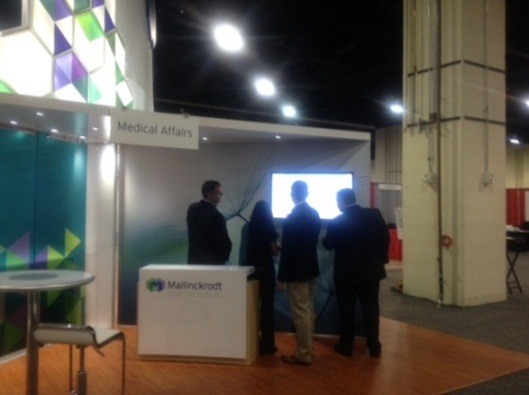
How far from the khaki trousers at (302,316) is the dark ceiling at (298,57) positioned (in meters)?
4.19

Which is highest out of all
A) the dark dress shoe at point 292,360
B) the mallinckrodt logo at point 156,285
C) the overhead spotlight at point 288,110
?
the overhead spotlight at point 288,110

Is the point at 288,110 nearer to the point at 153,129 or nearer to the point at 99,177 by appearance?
the point at 99,177

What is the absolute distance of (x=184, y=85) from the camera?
10.8m

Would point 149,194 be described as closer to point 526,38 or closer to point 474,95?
point 474,95

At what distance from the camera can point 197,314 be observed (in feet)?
12.5

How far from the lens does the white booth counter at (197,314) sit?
12.4 ft

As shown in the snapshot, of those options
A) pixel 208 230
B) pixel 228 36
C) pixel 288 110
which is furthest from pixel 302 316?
pixel 288 110

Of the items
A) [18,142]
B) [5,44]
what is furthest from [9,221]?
[5,44]

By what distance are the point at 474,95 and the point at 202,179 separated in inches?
135

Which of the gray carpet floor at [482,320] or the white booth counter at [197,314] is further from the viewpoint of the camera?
the white booth counter at [197,314]

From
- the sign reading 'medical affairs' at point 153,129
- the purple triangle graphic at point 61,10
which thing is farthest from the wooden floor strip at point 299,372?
the purple triangle graphic at point 61,10

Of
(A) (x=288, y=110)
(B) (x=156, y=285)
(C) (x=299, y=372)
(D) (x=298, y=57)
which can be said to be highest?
(D) (x=298, y=57)

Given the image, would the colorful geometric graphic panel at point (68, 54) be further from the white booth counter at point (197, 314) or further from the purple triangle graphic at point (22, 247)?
the white booth counter at point (197, 314)

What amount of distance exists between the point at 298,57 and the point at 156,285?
5.73 m
